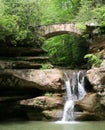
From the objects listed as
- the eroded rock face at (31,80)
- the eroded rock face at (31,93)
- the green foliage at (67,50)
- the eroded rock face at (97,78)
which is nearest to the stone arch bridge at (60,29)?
the green foliage at (67,50)

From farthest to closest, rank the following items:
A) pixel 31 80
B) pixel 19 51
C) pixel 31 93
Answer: pixel 19 51
pixel 31 93
pixel 31 80

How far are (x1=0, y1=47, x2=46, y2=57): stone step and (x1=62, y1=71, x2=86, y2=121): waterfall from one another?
3.26m

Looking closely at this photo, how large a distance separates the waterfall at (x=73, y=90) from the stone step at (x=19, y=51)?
3.26 meters

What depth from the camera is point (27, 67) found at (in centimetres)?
2150

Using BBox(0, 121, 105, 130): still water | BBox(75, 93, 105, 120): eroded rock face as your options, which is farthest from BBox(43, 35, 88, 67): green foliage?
BBox(0, 121, 105, 130): still water

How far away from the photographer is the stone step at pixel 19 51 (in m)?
22.7

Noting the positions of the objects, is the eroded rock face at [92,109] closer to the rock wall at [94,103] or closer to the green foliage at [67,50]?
the rock wall at [94,103]

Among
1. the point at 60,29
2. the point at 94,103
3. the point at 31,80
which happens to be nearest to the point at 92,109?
the point at 94,103

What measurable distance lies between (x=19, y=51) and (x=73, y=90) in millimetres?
4953

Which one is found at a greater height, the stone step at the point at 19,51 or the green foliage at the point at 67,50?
the stone step at the point at 19,51

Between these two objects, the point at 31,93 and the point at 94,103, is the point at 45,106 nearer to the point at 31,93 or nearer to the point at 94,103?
the point at 31,93

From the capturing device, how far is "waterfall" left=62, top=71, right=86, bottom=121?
19034 mm

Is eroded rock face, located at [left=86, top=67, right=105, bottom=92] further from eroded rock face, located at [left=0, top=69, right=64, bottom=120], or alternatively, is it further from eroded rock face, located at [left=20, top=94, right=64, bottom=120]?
eroded rock face, located at [left=20, top=94, right=64, bottom=120]

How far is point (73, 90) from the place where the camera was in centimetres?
2055
